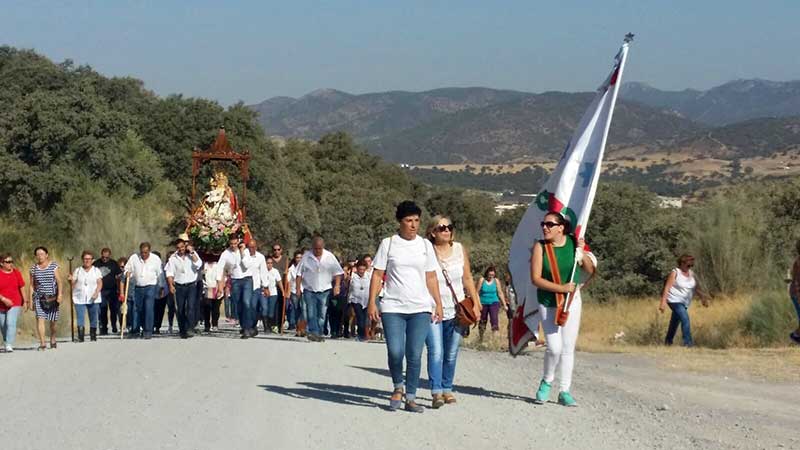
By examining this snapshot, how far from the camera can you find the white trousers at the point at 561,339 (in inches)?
476

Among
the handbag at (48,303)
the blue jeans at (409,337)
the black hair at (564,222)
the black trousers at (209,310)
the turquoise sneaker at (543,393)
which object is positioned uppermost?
the black hair at (564,222)

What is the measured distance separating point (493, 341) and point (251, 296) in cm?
432

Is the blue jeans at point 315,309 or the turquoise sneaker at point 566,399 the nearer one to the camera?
the turquoise sneaker at point 566,399

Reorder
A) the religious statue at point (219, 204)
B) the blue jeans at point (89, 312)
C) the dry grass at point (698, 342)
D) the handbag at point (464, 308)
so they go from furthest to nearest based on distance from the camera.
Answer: the religious statue at point (219, 204), the blue jeans at point (89, 312), the dry grass at point (698, 342), the handbag at point (464, 308)

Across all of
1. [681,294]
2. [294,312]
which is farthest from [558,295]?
[294,312]

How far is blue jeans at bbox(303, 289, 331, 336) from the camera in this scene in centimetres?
2056

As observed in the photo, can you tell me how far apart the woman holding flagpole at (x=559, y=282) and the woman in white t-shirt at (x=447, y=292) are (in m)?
0.68

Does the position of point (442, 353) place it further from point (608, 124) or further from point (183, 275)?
point (183, 275)

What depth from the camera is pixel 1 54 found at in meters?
77.9

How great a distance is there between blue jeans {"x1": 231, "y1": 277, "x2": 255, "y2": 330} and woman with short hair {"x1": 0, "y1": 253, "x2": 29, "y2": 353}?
166 inches

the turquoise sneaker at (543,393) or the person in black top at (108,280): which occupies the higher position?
the person in black top at (108,280)

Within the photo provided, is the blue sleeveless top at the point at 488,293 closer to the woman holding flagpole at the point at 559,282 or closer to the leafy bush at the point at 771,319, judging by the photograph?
the leafy bush at the point at 771,319

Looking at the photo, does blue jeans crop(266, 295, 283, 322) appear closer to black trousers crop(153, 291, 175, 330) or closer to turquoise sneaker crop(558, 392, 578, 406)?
black trousers crop(153, 291, 175, 330)

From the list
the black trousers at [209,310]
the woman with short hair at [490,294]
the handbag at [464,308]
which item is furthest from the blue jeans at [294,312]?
the handbag at [464,308]
